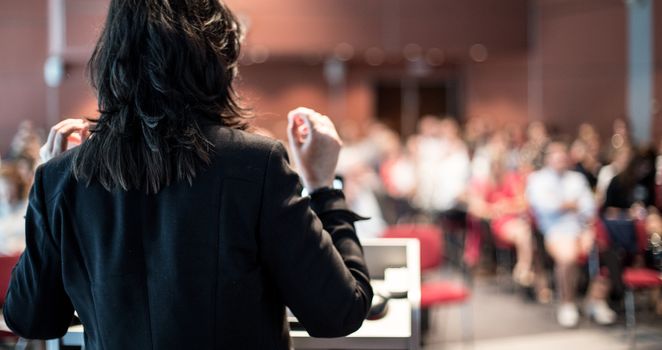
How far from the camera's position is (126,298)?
124cm

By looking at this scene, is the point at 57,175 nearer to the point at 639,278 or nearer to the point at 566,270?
the point at 639,278

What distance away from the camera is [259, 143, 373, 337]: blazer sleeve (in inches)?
48.2

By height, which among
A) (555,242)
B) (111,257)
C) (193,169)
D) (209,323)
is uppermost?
(193,169)

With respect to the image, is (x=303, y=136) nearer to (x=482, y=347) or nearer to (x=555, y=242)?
(x=482, y=347)

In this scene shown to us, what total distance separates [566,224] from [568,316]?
2.65 ft

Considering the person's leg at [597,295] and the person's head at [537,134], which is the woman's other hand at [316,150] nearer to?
the person's leg at [597,295]

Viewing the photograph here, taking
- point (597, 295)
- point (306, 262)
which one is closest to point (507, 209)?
point (597, 295)

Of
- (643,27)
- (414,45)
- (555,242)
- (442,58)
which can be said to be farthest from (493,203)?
(442,58)

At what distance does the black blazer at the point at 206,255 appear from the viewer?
1.22m

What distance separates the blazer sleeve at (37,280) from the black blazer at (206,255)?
3 cm

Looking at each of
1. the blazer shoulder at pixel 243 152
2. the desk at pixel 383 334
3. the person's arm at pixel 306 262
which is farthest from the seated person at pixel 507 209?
the blazer shoulder at pixel 243 152

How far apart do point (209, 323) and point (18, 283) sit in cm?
38

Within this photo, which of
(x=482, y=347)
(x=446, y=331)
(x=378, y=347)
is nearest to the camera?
(x=378, y=347)

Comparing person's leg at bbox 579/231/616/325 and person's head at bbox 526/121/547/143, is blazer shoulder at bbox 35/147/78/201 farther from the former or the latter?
person's head at bbox 526/121/547/143
